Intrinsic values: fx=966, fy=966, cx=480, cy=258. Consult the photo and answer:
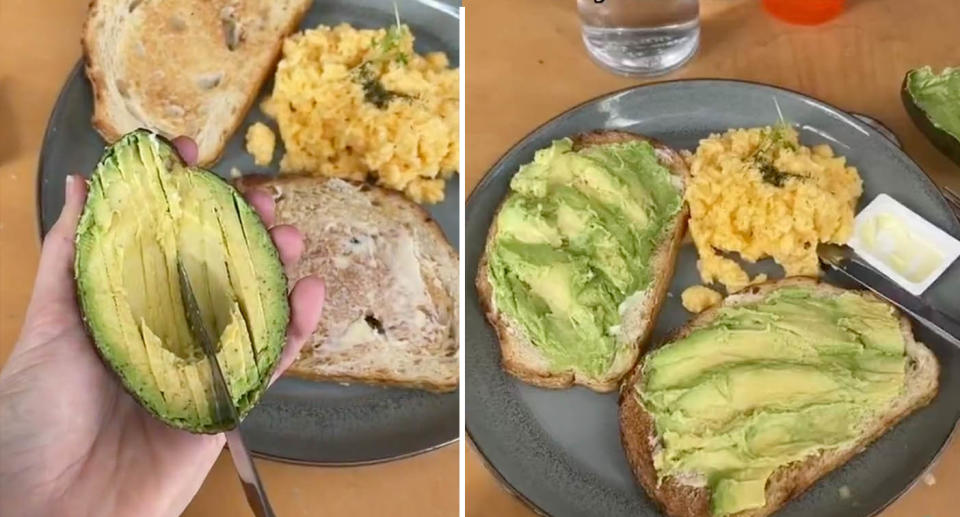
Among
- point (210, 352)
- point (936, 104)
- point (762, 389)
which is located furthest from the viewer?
point (936, 104)

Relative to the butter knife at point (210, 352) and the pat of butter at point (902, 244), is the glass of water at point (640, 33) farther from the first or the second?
the butter knife at point (210, 352)

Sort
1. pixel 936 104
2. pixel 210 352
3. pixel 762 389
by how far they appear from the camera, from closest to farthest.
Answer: pixel 210 352, pixel 762 389, pixel 936 104

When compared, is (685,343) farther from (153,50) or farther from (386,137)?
(153,50)

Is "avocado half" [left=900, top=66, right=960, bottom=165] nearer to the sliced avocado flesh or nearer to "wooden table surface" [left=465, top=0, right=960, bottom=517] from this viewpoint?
"wooden table surface" [left=465, top=0, right=960, bottom=517]

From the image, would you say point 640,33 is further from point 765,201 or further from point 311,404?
point 311,404

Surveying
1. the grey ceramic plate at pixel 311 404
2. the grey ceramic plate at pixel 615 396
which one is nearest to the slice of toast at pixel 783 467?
the grey ceramic plate at pixel 615 396

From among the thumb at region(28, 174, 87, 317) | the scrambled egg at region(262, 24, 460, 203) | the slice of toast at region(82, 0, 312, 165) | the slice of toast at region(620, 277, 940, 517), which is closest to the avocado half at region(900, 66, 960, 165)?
the slice of toast at region(620, 277, 940, 517)

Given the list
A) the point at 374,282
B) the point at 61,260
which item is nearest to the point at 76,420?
the point at 61,260
